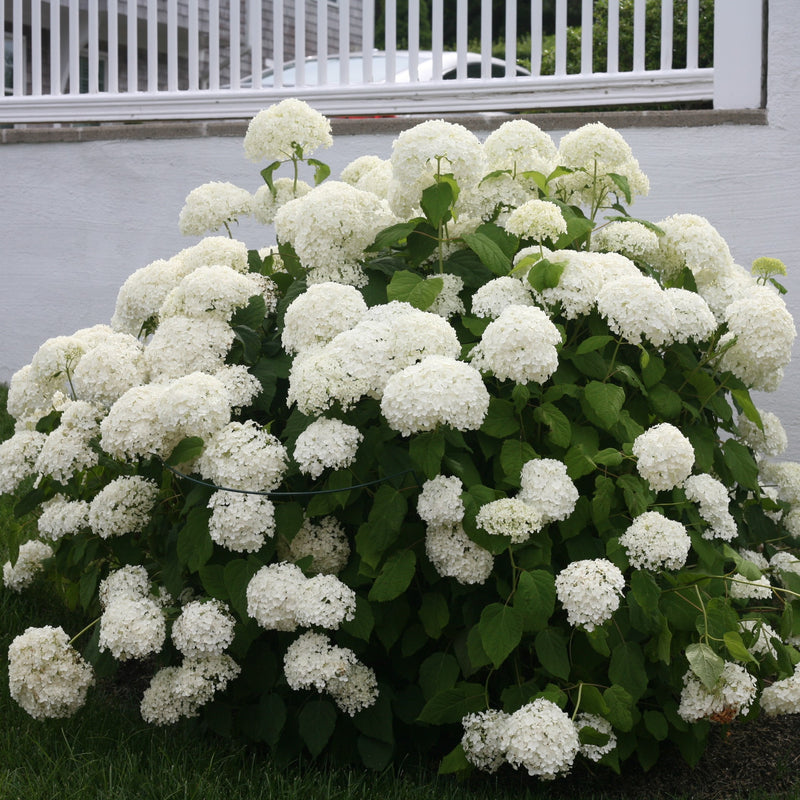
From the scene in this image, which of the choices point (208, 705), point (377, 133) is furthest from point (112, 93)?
point (208, 705)

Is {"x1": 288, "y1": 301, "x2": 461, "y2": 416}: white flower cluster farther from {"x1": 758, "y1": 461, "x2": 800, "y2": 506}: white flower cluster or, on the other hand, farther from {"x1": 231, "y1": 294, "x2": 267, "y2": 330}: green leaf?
{"x1": 758, "y1": 461, "x2": 800, "y2": 506}: white flower cluster

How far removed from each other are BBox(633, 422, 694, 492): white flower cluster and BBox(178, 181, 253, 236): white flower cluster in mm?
1535

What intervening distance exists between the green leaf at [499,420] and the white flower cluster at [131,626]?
90cm

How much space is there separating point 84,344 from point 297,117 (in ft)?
3.09

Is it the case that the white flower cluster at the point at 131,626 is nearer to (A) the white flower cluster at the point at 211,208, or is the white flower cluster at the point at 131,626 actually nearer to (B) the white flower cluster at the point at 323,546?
(B) the white flower cluster at the point at 323,546

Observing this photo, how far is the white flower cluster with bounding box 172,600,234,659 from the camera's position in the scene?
230cm

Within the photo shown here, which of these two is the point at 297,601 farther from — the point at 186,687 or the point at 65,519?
the point at 65,519

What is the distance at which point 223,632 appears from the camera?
2311mm

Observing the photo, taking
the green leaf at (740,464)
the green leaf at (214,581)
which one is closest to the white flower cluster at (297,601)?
the green leaf at (214,581)

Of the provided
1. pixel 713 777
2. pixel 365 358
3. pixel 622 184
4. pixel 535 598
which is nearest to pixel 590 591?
pixel 535 598

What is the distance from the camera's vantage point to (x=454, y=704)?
2.27 metres

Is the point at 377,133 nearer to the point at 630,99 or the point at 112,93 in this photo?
the point at 630,99

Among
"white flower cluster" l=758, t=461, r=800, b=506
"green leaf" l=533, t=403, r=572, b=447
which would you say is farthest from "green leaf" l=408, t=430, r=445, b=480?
"white flower cluster" l=758, t=461, r=800, b=506

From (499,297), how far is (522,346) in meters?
0.29
